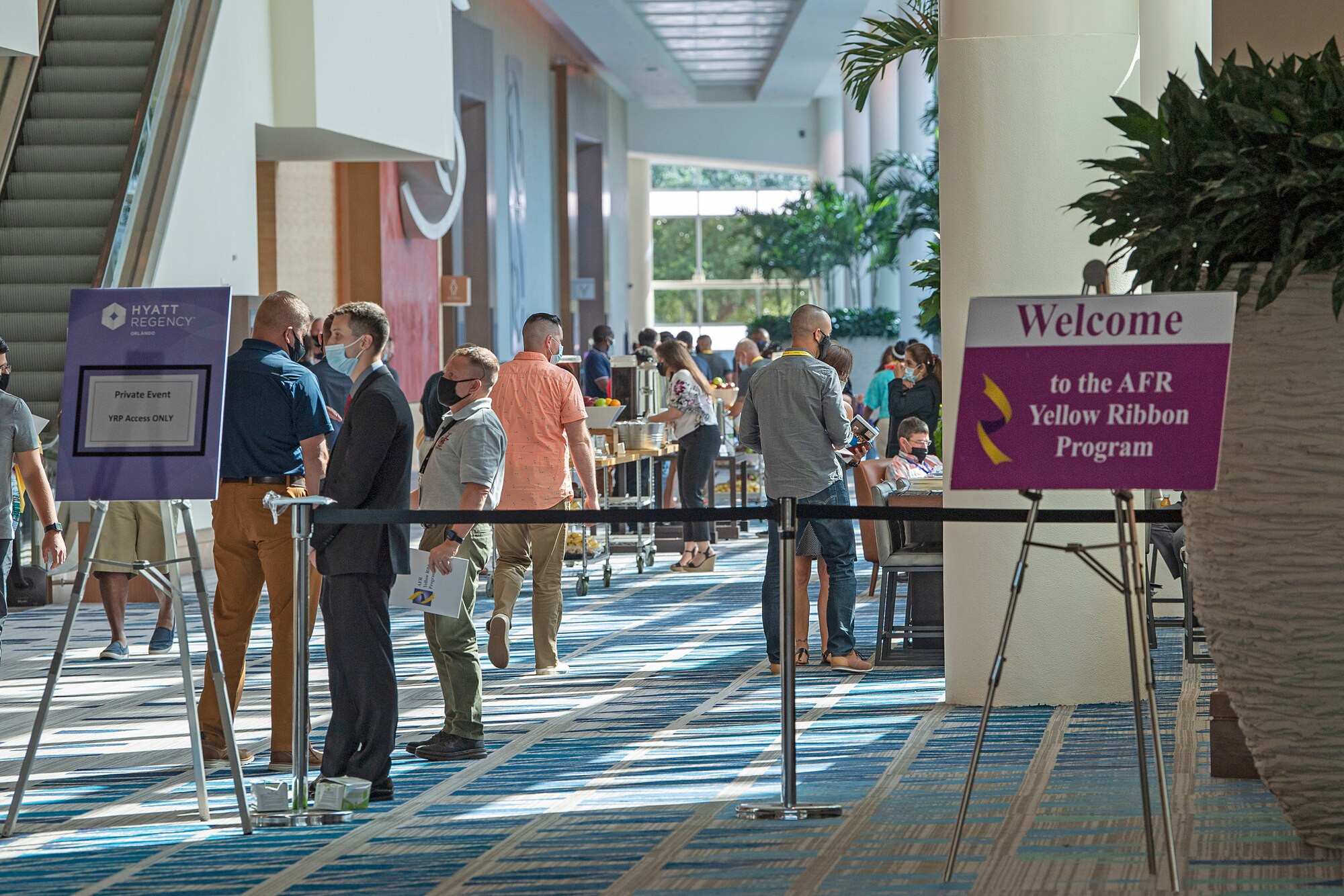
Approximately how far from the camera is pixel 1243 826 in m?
4.42

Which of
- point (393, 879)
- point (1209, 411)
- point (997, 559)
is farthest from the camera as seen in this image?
point (997, 559)

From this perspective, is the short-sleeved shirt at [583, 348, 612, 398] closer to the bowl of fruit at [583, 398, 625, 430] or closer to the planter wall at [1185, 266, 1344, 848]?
the bowl of fruit at [583, 398, 625, 430]

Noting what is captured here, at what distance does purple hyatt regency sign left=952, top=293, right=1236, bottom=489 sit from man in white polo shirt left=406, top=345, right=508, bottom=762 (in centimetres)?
221

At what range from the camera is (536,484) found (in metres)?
7.68

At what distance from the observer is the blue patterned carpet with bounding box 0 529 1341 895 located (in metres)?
4.10

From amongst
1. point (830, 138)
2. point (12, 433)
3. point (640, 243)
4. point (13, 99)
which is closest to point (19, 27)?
point (13, 99)

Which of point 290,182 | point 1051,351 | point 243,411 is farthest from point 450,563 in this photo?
point 290,182

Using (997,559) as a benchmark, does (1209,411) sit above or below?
above

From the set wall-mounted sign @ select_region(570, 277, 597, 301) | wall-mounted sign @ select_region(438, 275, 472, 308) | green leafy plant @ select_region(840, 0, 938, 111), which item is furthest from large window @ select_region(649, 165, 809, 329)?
Answer: green leafy plant @ select_region(840, 0, 938, 111)

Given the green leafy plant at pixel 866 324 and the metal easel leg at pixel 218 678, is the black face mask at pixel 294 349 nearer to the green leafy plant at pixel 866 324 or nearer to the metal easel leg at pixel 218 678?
the metal easel leg at pixel 218 678

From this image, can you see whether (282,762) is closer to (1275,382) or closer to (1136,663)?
(1136,663)

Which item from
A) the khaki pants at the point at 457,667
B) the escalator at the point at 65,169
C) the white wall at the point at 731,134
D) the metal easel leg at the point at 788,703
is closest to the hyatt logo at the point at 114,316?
the khaki pants at the point at 457,667

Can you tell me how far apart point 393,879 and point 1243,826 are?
2.18 meters

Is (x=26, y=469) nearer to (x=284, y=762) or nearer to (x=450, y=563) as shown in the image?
(x=284, y=762)
